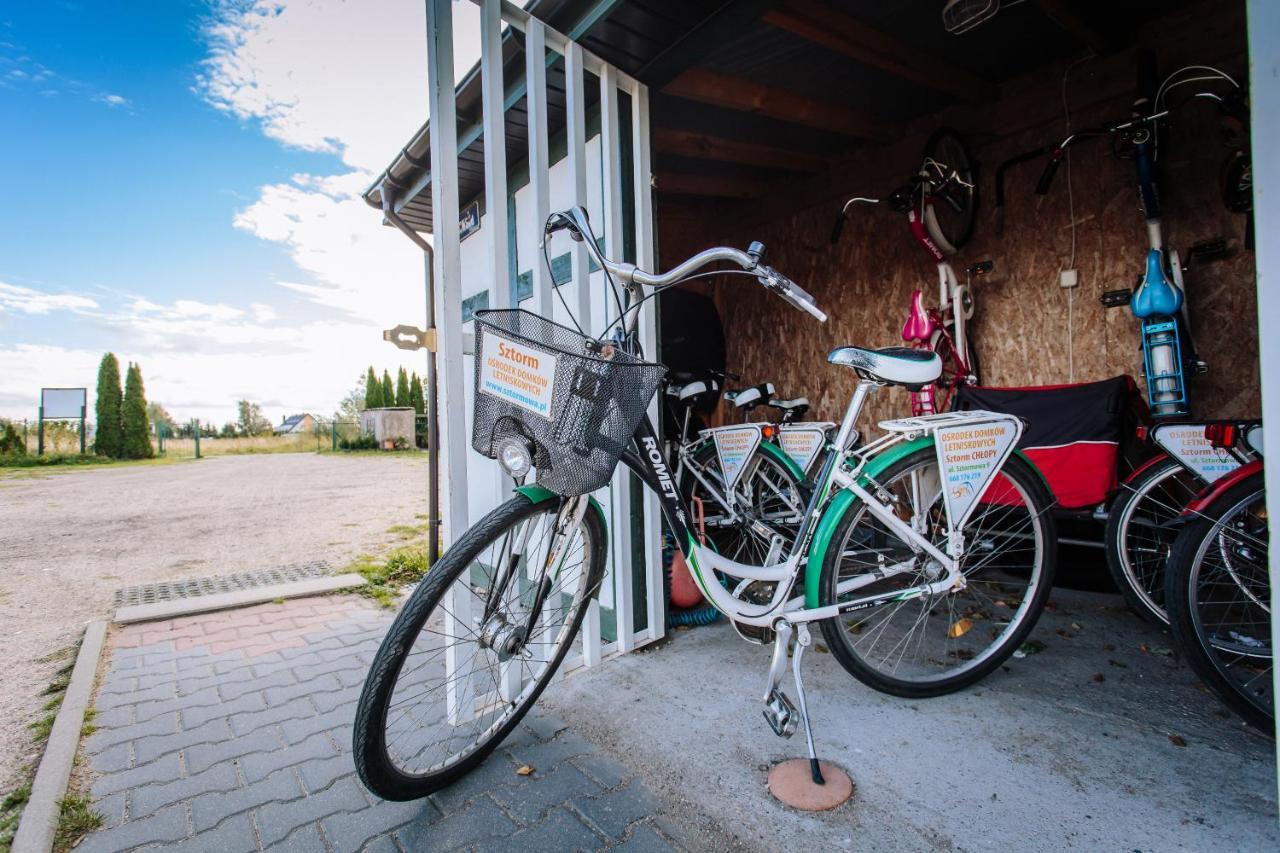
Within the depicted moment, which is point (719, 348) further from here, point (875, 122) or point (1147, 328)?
point (1147, 328)

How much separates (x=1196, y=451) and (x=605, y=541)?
1957 millimetres

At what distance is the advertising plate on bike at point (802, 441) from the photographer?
2.71m

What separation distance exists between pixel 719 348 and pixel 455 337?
3.40 meters

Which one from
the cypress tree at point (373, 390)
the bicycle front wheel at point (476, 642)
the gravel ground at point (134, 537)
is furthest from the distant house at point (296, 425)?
the bicycle front wheel at point (476, 642)

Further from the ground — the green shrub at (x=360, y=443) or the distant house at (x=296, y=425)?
the distant house at (x=296, y=425)

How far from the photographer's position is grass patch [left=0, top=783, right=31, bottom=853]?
54.4 inches

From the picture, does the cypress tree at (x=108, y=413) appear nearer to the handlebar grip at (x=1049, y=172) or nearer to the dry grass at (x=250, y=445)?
the dry grass at (x=250, y=445)

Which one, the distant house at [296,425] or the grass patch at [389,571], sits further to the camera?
the distant house at [296,425]

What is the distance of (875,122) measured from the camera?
365 centimetres

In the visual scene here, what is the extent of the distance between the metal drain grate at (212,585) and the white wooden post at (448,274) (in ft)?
8.31

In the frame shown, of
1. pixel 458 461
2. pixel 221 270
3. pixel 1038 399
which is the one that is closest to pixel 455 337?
pixel 458 461

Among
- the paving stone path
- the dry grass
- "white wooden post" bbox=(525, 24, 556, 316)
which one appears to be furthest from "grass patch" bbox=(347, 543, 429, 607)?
the dry grass

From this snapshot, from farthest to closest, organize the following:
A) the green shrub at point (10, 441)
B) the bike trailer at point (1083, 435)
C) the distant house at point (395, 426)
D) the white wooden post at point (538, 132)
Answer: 1. the distant house at point (395, 426)
2. the green shrub at point (10, 441)
3. the bike trailer at point (1083, 435)
4. the white wooden post at point (538, 132)

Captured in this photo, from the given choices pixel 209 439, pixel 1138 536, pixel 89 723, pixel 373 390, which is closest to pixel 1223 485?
pixel 1138 536
